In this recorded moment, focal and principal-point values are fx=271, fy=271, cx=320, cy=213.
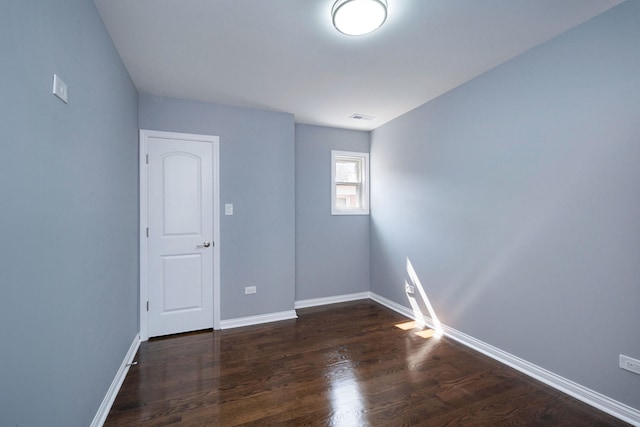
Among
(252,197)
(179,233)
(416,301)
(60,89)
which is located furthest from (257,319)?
(60,89)

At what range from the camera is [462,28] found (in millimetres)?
1883

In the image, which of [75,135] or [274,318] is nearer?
[75,135]

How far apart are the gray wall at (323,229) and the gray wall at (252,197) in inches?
14.4

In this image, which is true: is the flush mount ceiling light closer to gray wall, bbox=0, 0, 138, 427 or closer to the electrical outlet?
gray wall, bbox=0, 0, 138, 427

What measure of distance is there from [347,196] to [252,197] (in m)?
1.59

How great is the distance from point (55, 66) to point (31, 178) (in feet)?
1.85

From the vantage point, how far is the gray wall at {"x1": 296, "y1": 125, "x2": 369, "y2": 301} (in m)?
3.88

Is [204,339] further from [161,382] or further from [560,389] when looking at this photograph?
[560,389]

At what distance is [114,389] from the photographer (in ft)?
6.52

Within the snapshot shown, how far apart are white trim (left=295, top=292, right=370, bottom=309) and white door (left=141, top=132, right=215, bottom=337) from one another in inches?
49.1

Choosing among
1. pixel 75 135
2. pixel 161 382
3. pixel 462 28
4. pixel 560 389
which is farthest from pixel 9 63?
pixel 560 389

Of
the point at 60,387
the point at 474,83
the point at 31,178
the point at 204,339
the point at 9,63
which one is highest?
the point at 474,83

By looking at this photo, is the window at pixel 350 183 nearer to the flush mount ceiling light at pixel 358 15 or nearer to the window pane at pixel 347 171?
the window pane at pixel 347 171

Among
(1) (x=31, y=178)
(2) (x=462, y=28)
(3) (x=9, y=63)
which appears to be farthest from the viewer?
(2) (x=462, y=28)
